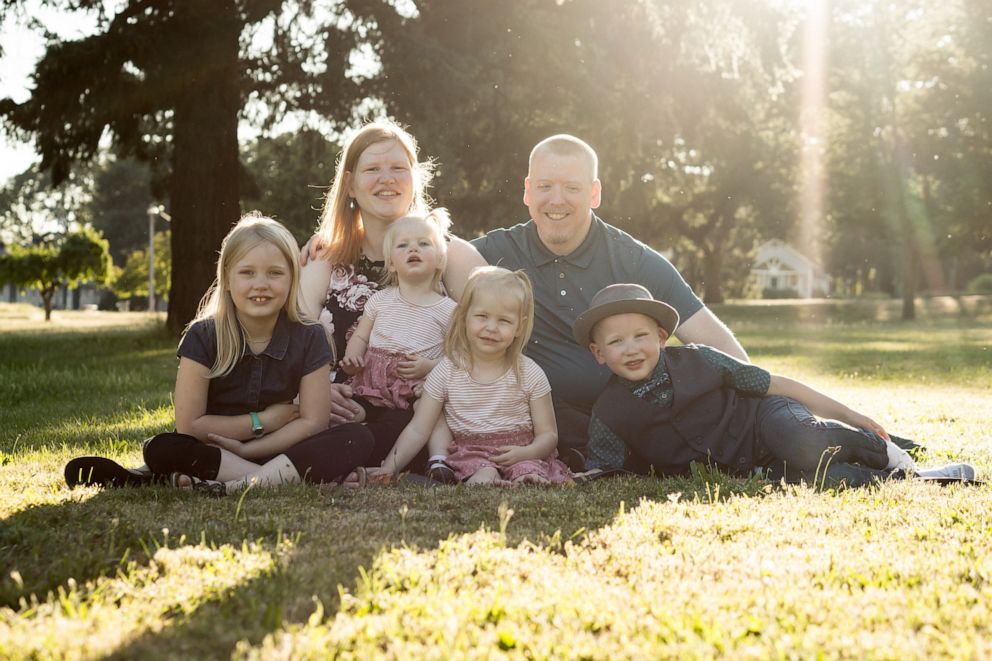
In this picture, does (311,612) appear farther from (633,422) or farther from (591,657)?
(633,422)

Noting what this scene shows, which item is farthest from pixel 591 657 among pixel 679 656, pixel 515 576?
pixel 515 576

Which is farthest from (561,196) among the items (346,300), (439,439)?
(439,439)

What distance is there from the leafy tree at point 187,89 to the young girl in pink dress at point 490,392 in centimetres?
1175

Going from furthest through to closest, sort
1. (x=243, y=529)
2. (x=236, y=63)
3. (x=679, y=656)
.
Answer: (x=236, y=63) < (x=243, y=529) < (x=679, y=656)

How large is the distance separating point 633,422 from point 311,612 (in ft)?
9.18

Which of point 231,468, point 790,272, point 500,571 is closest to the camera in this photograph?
point 500,571

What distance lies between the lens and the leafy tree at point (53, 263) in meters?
43.9

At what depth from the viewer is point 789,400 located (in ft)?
17.6

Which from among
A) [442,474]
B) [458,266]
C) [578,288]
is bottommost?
[442,474]

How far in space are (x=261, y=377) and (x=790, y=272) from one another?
112m

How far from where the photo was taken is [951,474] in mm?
4980

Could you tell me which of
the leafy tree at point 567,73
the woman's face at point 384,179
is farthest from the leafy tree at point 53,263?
the woman's face at point 384,179

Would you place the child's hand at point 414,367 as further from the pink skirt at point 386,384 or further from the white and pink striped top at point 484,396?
the white and pink striped top at point 484,396

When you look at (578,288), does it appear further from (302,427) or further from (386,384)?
(302,427)
